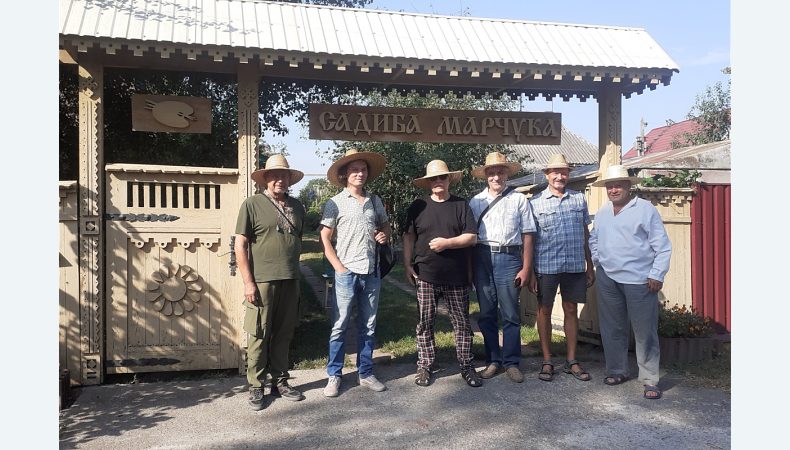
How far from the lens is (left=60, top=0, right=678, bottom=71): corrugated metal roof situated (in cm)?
489

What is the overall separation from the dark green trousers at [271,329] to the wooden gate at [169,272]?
798 mm

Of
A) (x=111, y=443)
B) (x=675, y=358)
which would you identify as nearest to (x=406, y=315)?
(x=675, y=358)

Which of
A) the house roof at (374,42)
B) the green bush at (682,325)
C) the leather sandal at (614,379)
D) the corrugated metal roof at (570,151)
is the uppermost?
the corrugated metal roof at (570,151)

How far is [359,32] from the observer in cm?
555

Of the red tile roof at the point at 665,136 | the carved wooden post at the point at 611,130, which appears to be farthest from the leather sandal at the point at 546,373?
the red tile roof at the point at 665,136

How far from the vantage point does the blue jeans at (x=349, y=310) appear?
15.3 ft

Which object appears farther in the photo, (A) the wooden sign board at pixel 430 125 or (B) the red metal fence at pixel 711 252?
(B) the red metal fence at pixel 711 252

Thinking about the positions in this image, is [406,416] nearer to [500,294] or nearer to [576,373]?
[500,294]

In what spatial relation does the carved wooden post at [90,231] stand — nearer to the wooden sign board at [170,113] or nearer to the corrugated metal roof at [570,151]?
the wooden sign board at [170,113]

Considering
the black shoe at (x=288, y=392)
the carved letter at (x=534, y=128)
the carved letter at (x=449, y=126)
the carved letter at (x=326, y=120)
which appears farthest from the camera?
the carved letter at (x=534, y=128)

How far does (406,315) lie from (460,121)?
137 inches

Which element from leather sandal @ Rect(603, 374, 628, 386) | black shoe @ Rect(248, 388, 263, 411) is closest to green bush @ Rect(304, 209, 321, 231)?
Result: black shoe @ Rect(248, 388, 263, 411)

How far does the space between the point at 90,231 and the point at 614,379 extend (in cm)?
473

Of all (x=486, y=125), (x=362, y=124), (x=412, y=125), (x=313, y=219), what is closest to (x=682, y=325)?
(x=486, y=125)
